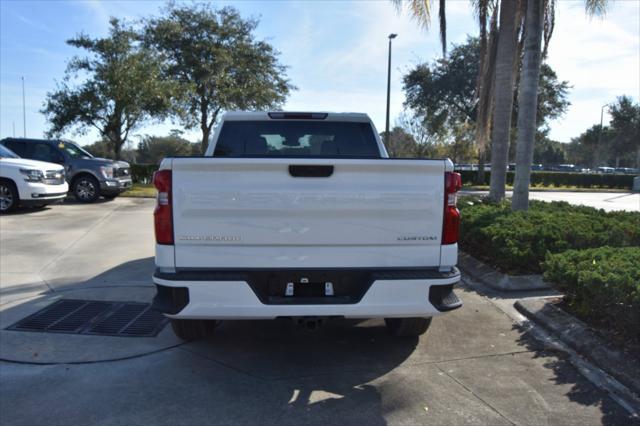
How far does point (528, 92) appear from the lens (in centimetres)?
834

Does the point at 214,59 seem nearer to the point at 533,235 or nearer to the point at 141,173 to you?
the point at 141,173

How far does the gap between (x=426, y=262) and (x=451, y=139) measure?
3244 centimetres

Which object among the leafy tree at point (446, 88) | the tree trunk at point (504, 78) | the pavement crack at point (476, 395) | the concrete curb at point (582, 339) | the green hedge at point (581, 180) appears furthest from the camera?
the green hedge at point (581, 180)

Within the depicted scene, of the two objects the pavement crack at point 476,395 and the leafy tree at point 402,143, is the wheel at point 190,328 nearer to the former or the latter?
the pavement crack at point 476,395

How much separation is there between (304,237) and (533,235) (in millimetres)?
3938

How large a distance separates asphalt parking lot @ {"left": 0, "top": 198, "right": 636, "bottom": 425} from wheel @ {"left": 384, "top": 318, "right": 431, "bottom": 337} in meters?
0.10

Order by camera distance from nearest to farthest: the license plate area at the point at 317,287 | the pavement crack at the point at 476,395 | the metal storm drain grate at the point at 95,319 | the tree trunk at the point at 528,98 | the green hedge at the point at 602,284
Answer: the pavement crack at the point at 476,395 < the license plate area at the point at 317,287 < the green hedge at the point at 602,284 < the metal storm drain grate at the point at 95,319 < the tree trunk at the point at 528,98

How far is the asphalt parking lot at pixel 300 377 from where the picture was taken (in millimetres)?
3098

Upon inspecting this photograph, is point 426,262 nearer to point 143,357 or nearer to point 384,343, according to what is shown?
point 384,343

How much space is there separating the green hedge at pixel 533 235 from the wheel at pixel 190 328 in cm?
371

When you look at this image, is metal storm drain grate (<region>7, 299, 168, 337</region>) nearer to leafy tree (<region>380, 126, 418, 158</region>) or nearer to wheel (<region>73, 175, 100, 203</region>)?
wheel (<region>73, 175, 100, 203</region>)

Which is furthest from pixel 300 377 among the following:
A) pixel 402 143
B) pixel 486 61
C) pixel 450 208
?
pixel 402 143

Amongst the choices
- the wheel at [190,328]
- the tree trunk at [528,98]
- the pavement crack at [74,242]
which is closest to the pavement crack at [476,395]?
the wheel at [190,328]

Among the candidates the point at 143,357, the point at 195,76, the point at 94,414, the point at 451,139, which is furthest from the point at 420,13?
the point at 451,139
